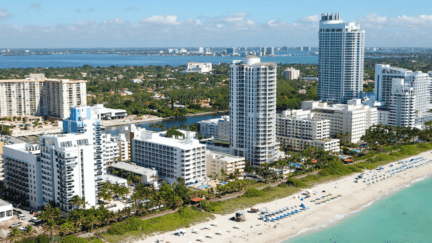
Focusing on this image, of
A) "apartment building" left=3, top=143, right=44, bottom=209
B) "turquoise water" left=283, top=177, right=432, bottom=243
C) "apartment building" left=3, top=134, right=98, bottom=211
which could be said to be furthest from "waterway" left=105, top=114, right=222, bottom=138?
"turquoise water" left=283, top=177, right=432, bottom=243

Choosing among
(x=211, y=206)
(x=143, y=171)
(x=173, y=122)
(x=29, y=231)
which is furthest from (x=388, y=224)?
(x=173, y=122)

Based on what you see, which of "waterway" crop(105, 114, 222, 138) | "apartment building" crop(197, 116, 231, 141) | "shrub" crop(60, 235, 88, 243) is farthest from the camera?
"waterway" crop(105, 114, 222, 138)

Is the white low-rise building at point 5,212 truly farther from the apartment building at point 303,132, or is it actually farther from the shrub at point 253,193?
the apartment building at point 303,132

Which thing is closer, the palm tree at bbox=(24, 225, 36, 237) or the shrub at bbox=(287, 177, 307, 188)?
the palm tree at bbox=(24, 225, 36, 237)

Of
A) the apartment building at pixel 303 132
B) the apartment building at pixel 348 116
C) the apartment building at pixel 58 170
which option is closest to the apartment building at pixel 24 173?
the apartment building at pixel 58 170

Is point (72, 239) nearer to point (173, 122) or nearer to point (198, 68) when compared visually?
point (173, 122)

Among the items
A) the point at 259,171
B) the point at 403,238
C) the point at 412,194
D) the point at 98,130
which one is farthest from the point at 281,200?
the point at 98,130

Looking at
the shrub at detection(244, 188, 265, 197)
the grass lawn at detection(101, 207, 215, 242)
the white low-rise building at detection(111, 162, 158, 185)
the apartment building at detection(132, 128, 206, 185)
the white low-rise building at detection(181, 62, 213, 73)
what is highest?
the white low-rise building at detection(181, 62, 213, 73)

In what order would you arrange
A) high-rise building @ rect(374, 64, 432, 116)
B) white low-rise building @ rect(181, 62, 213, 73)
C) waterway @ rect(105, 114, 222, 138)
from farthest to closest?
white low-rise building @ rect(181, 62, 213, 73)
waterway @ rect(105, 114, 222, 138)
high-rise building @ rect(374, 64, 432, 116)

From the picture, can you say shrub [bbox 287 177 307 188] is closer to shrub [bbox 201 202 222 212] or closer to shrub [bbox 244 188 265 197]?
shrub [bbox 244 188 265 197]
